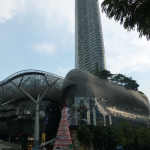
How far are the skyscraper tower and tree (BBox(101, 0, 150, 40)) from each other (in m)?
131

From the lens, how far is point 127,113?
65.4 meters

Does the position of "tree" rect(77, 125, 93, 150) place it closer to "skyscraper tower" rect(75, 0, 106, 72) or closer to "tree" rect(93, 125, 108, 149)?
"tree" rect(93, 125, 108, 149)

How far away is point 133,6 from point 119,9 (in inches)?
34.1

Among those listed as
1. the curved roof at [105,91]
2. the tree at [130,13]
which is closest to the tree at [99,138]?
the curved roof at [105,91]

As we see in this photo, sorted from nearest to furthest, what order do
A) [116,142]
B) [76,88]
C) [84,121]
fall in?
[116,142]
[84,121]
[76,88]

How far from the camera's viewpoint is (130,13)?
10492mm

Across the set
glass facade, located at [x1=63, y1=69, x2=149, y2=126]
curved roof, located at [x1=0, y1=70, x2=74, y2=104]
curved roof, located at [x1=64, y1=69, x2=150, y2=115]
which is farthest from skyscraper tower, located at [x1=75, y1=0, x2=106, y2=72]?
curved roof, located at [x1=0, y1=70, x2=74, y2=104]

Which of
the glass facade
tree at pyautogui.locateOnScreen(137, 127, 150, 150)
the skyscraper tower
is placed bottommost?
tree at pyautogui.locateOnScreen(137, 127, 150, 150)

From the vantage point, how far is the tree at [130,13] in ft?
31.8

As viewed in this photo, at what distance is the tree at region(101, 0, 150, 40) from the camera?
970 cm

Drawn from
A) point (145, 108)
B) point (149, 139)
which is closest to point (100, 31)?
point (145, 108)

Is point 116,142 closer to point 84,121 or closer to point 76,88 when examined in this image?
point 84,121

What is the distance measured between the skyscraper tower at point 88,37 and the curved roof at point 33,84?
89.6 m

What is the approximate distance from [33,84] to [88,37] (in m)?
120
